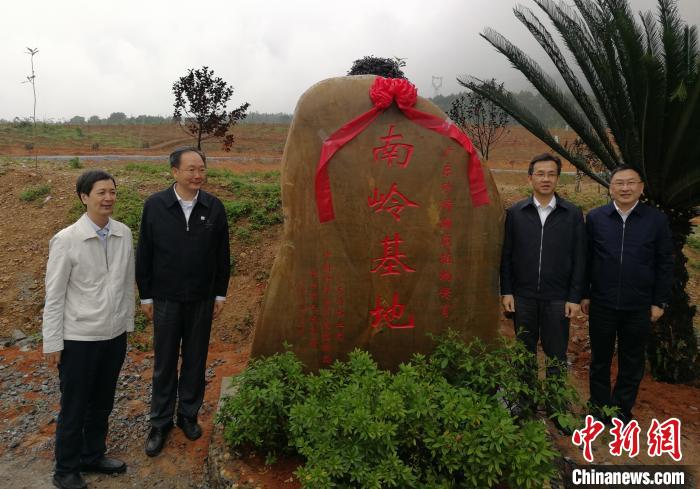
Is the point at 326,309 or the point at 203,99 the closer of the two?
the point at 326,309

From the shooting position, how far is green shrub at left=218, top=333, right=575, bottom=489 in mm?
2213

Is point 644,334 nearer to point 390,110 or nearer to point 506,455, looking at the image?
point 506,455

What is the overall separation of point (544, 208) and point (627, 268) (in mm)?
610

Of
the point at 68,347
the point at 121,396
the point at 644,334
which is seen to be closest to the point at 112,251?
the point at 68,347

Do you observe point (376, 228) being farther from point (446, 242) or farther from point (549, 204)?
point (549, 204)

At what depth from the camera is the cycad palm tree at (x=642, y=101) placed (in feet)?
11.2

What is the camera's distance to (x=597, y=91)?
12.7ft

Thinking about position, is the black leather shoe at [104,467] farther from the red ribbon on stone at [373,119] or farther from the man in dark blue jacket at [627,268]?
the man in dark blue jacket at [627,268]

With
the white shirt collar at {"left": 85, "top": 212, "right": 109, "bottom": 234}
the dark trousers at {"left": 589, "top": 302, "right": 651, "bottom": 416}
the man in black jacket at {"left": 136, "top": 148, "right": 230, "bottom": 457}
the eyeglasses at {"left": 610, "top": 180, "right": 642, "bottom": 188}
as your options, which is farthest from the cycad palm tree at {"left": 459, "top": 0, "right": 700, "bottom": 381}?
the white shirt collar at {"left": 85, "top": 212, "right": 109, "bottom": 234}

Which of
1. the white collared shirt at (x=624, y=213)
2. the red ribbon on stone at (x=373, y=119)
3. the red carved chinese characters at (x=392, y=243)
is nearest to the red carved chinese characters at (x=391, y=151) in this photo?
the red carved chinese characters at (x=392, y=243)

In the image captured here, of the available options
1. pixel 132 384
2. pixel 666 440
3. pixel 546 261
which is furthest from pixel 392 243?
pixel 132 384

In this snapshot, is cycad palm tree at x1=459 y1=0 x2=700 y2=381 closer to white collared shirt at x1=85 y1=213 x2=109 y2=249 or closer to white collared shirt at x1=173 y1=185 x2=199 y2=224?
white collared shirt at x1=173 y1=185 x2=199 y2=224

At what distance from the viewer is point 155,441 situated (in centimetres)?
313

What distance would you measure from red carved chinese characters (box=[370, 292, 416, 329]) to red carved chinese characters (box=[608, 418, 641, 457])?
143cm
